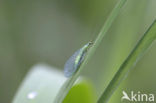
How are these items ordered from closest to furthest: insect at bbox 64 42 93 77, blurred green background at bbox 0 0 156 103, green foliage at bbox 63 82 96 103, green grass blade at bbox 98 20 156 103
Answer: green grass blade at bbox 98 20 156 103
insect at bbox 64 42 93 77
green foliage at bbox 63 82 96 103
blurred green background at bbox 0 0 156 103

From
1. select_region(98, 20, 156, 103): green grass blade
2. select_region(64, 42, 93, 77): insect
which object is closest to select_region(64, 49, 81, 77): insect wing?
select_region(64, 42, 93, 77): insect

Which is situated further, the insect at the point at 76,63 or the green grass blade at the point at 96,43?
the insect at the point at 76,63

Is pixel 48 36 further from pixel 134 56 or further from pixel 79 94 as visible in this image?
pixel 134 56

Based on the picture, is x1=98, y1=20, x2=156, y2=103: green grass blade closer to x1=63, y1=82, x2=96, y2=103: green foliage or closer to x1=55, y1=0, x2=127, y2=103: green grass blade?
x1=55, y1=0, x2=127, y2=103: green grass blade

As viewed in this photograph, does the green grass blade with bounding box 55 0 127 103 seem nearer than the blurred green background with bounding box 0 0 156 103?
Yes

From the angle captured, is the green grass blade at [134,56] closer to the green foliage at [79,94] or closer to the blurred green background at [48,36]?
the green foliage at [79,94]

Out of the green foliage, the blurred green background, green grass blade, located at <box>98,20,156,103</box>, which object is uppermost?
the blurred green background

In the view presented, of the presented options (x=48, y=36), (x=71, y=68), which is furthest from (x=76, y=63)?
(x=48, y=36)

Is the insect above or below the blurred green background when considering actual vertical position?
below

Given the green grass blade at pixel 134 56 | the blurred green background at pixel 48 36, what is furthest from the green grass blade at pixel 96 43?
the blurred green background at pixel 48 36

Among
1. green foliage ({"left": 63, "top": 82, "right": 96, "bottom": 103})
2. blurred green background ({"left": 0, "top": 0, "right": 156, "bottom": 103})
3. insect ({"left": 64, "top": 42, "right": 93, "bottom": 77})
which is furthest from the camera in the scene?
blurred green background ({"left": 0, "top": 0, "right": 156, "bottom": 103})

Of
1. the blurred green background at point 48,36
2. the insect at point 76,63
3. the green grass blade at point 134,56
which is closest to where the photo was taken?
the green grass blade at point 134,56
